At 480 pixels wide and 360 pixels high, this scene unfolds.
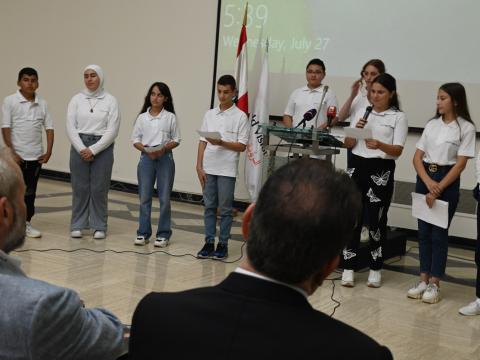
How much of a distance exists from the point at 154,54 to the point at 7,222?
275 inches

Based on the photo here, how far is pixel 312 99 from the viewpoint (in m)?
6.11

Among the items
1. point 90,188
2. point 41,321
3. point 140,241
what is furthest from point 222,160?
point 41,321

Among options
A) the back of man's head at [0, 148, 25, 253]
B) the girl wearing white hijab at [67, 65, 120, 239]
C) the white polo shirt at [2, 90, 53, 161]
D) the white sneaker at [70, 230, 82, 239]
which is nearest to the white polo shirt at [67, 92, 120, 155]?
the girl wearing white hijab at [67, 65, 120, 239]

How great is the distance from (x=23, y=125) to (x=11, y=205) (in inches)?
169

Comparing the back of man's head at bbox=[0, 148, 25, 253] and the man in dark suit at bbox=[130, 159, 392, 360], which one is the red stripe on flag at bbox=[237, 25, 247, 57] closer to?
the back of man's head at bbox=[0, 148, 25, 253]

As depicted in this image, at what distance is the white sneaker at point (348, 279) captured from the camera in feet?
14.7

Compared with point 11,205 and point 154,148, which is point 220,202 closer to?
point 154,148

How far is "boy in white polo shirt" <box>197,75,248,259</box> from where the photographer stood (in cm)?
493

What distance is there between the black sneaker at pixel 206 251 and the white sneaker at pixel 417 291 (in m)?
1.55

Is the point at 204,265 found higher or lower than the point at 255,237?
lower

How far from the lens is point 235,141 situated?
496cm

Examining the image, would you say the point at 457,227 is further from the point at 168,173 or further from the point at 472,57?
the point at 168,173

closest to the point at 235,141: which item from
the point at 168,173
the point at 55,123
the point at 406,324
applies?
the point at 168,173

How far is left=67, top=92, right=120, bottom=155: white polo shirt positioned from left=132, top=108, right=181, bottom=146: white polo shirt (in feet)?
0.70
